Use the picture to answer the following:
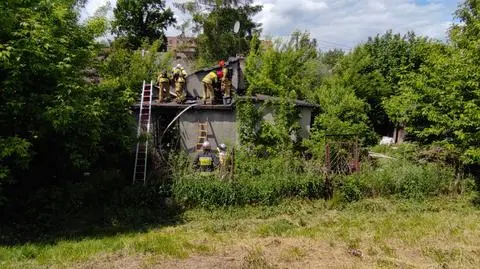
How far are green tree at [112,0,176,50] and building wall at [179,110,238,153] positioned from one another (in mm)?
28718

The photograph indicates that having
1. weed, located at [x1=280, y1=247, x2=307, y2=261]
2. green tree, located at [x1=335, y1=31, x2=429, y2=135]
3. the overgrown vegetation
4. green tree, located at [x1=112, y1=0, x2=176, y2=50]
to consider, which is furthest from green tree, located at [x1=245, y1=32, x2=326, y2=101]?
green tree, located at [x1=112, y1=0, x2=176, y2=50]

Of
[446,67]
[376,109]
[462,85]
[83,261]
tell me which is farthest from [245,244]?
[376,109]

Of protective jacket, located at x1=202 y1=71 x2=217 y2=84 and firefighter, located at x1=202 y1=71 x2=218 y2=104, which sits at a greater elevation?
protective jacket, located at x1=202 y1=71 x2=217 y2=84

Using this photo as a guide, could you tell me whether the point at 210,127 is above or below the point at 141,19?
below

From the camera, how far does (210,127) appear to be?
17.0m

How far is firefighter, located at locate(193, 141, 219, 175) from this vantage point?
1511 centimetres

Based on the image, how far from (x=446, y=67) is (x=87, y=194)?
12.6m

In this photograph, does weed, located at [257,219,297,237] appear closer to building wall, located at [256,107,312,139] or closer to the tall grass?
the tall grass

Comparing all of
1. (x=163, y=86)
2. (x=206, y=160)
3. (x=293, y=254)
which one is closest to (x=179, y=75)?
(x=163, y=86)

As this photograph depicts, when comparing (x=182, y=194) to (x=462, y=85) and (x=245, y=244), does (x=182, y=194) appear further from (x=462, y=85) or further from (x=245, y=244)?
(x=462, y=85)

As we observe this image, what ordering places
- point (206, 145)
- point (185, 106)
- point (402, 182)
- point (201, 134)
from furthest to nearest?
1. point (201, 134)
2. point (185, 106)
3. point (206, 145)
4. point (402, 182)

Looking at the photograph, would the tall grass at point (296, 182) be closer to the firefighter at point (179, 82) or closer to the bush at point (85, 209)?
the bush at point (85, 209)

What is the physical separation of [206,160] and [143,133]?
239 cm

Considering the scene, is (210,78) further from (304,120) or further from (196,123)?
(304,120)
